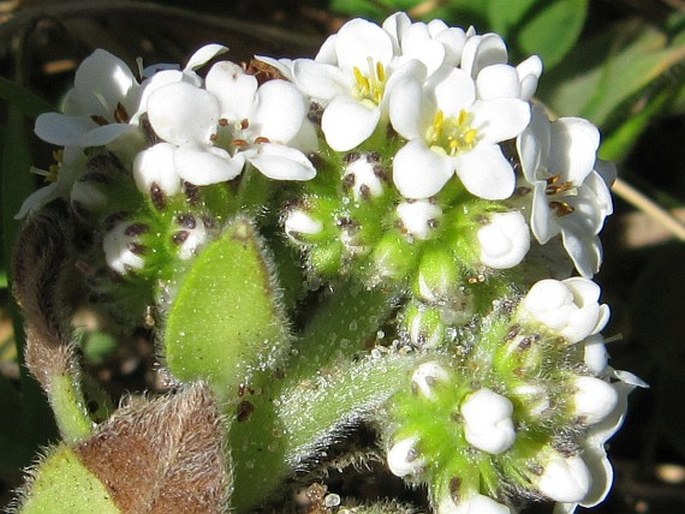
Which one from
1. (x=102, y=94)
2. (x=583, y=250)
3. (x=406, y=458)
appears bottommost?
(x=406, y=458)

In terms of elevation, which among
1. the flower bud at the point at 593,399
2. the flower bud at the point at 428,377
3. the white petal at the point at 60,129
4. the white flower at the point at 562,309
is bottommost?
the flower bud at the point at 428,377

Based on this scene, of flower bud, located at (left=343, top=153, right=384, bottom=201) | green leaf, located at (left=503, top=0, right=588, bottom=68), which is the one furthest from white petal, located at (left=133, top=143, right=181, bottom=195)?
green leaf, located at (left=503, top=0, right=588, bottom=68)

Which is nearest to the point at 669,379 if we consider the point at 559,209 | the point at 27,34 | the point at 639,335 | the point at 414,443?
the point at 639,335

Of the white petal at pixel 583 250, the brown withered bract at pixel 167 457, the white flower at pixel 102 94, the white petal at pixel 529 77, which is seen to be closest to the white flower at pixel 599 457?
the white petal at pixel 583 250

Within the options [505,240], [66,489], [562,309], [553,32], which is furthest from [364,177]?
[553,32]

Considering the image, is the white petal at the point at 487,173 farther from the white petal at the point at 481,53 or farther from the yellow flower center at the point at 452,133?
the white petal at the point at 481,53

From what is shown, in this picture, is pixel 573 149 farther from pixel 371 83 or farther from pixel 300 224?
pixel 300 224

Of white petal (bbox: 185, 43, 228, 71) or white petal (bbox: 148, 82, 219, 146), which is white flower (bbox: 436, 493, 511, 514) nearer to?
white petal (bbox: 148, 82, 219, 146)
